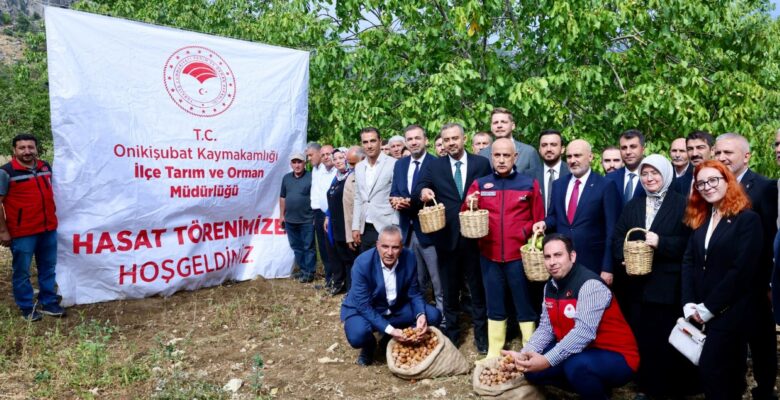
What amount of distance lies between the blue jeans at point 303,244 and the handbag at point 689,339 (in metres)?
4.80

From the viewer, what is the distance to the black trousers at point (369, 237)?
19.1 feet

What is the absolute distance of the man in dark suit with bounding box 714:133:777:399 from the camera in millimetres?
3447

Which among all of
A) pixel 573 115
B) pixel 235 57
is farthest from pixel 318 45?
pixel 573 115

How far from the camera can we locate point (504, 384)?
3.72 meters

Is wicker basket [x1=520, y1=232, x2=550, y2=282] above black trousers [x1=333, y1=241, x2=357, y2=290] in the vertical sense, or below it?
above

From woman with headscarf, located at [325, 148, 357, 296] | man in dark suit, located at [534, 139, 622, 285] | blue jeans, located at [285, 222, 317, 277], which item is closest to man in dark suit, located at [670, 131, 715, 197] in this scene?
man in dark suit, located at [534, 139, 622, 285]

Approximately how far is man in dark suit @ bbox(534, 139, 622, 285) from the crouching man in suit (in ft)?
3.65

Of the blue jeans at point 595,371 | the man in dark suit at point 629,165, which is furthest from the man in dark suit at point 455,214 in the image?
the blue jeans at point 595,371

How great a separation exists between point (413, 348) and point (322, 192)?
120 inches

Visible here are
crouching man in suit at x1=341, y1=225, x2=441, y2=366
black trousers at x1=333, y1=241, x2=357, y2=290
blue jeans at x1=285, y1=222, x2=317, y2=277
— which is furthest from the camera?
blue jeans at x1=285, y1=222, x2=317, y2=277

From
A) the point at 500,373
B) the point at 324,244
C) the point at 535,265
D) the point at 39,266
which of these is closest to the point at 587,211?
the point at 535,265

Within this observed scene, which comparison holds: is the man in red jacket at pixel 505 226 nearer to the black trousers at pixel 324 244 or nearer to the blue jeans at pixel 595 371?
the blue jeans at pixel 595 371

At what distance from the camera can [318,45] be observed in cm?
806

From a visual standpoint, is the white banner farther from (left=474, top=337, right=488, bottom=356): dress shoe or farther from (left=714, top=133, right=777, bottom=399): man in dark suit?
(left=714, top=133, right=777, bottom=399): man in dark suit
